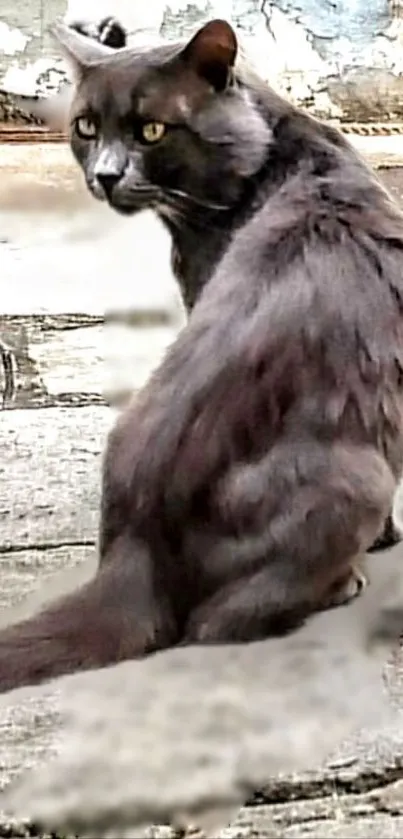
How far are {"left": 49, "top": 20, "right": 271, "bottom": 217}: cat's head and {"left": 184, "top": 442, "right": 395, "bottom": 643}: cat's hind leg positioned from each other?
259 millimetres

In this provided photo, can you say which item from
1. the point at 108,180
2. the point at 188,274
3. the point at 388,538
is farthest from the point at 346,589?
the point at 108,180

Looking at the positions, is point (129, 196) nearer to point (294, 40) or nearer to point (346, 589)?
point (294, 40)

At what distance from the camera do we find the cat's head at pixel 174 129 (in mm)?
1106

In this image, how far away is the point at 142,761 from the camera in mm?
1057

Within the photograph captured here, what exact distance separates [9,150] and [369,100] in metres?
0.38

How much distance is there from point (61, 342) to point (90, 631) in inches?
11.6

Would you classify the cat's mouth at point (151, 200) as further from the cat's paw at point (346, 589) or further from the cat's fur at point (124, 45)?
the cat's paw at point (346, 589)

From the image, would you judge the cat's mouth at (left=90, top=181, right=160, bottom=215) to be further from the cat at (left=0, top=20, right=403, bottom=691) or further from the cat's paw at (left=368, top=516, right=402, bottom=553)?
the cat's paw at (left=368, top=516, right=402, bottom=553)

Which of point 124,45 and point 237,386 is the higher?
point 124,45

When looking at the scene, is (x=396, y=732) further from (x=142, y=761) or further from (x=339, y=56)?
(x=339, y=56)

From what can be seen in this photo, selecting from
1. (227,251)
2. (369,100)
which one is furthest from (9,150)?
(369,100)

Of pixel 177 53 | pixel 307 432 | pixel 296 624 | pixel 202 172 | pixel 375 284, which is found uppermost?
pixel 177 53

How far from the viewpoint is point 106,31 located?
46.5 inches

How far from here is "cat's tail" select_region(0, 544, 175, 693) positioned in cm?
109
